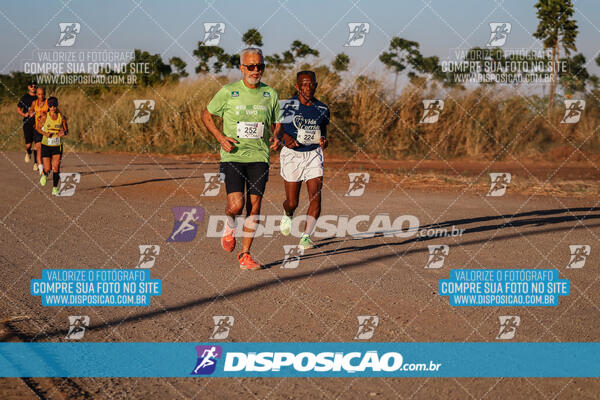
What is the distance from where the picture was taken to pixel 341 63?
25.1 metres

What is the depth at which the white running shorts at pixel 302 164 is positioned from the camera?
825cm

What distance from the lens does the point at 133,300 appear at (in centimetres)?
598

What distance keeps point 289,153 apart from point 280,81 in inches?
660

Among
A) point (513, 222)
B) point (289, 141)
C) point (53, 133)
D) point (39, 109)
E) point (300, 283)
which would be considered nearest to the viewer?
point (300, 283)

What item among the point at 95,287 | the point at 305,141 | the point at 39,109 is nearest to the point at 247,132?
the point at 305,141

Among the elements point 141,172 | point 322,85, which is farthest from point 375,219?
point 322,85

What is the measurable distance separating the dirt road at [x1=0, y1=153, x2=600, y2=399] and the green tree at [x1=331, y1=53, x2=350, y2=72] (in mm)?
11802

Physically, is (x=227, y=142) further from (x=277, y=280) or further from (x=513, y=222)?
(x=513, y=222)

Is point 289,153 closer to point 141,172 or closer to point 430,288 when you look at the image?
point 430,288

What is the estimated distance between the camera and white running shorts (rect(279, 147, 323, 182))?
825 centimetres

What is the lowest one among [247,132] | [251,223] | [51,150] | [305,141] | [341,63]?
[251,223]

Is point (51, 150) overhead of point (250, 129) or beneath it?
beneath

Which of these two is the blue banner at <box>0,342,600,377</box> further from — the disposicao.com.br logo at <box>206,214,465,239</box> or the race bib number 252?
the disposicao.com.br logo at <box>206,214,465,239</box>

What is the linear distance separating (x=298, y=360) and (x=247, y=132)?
3.06m
